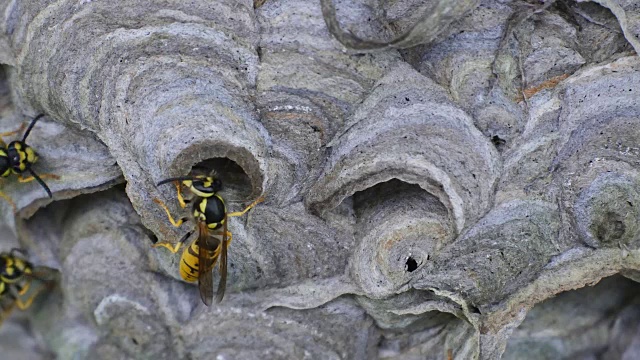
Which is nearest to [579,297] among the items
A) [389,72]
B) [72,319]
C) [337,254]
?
[337,254]

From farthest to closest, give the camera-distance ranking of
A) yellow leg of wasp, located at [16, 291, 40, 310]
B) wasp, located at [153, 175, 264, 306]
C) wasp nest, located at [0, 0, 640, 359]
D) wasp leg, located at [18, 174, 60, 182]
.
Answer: yellow leg of wasp, located at [16, 291, 40, 310]
wasp leg, located at [18, 174, 60, 182]
wasp, located at [153, 175, 264, 306]
wasp nest, located at [0, 0, 640, 359]

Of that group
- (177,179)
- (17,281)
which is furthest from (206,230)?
(17,281)

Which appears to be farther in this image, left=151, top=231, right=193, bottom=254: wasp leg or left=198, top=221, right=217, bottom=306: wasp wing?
left=151, top=231, right=193, bottom=254: wasp leg

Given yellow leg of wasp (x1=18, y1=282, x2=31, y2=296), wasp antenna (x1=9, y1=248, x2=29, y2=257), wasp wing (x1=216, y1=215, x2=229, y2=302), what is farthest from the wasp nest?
yellow leg of wasp (x1=18, y1=282, x2=31, y2=296)

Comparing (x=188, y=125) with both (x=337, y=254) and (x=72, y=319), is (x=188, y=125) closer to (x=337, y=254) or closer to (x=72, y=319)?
(x=337, y=254)

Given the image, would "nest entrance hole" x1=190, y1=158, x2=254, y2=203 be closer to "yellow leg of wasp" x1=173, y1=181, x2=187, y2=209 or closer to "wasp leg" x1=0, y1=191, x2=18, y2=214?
"yellow leg of wasp" x1=173, y1=181, x2=187, y2=209

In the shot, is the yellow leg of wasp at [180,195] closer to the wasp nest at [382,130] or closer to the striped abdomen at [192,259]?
the wasp nest at [382,130]

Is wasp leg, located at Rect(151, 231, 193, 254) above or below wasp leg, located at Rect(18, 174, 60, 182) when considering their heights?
below

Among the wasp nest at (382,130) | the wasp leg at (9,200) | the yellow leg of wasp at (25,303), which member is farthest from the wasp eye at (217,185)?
the yellow leg of wasp at (25,303)
